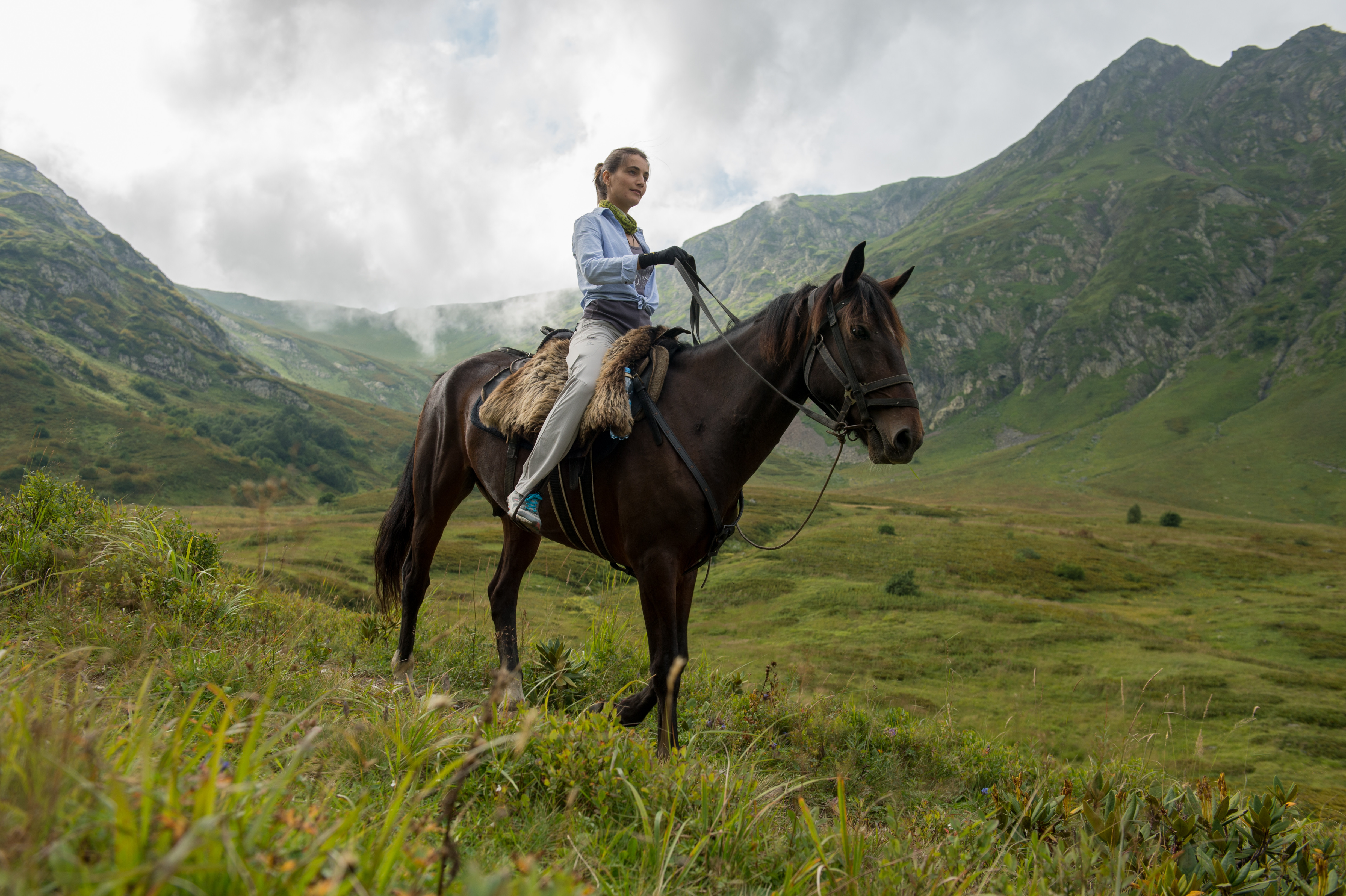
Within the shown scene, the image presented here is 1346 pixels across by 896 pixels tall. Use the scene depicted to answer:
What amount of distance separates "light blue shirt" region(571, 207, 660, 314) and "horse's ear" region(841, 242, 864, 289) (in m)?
1.56

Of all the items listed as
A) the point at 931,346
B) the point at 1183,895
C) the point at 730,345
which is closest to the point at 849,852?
the point at 1183,895

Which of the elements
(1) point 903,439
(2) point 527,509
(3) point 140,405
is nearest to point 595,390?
(2) point 527,509

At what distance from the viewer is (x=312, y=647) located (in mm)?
5598

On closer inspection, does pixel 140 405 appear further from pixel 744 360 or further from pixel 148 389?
pixel 744 360

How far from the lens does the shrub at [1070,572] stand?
94.8ft

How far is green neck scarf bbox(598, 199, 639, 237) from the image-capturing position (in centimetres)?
554

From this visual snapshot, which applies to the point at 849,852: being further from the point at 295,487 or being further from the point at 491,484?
the point at 295,487

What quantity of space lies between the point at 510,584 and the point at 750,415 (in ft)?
10.7

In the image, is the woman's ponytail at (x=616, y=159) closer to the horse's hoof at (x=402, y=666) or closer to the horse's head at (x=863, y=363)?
the horse's head at (x=863, y=363)

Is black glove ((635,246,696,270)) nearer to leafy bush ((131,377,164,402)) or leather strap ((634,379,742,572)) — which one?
leather strap ((634,379,742,572))

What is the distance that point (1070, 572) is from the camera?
2931cm

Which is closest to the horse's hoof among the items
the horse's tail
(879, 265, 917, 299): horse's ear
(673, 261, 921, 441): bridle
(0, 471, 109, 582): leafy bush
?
the horse's tail

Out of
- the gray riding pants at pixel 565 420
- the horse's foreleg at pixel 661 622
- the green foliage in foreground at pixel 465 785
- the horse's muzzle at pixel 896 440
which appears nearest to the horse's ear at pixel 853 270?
the horse's muzzle at pixel 896 440

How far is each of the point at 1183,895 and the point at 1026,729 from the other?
31.3 feet
